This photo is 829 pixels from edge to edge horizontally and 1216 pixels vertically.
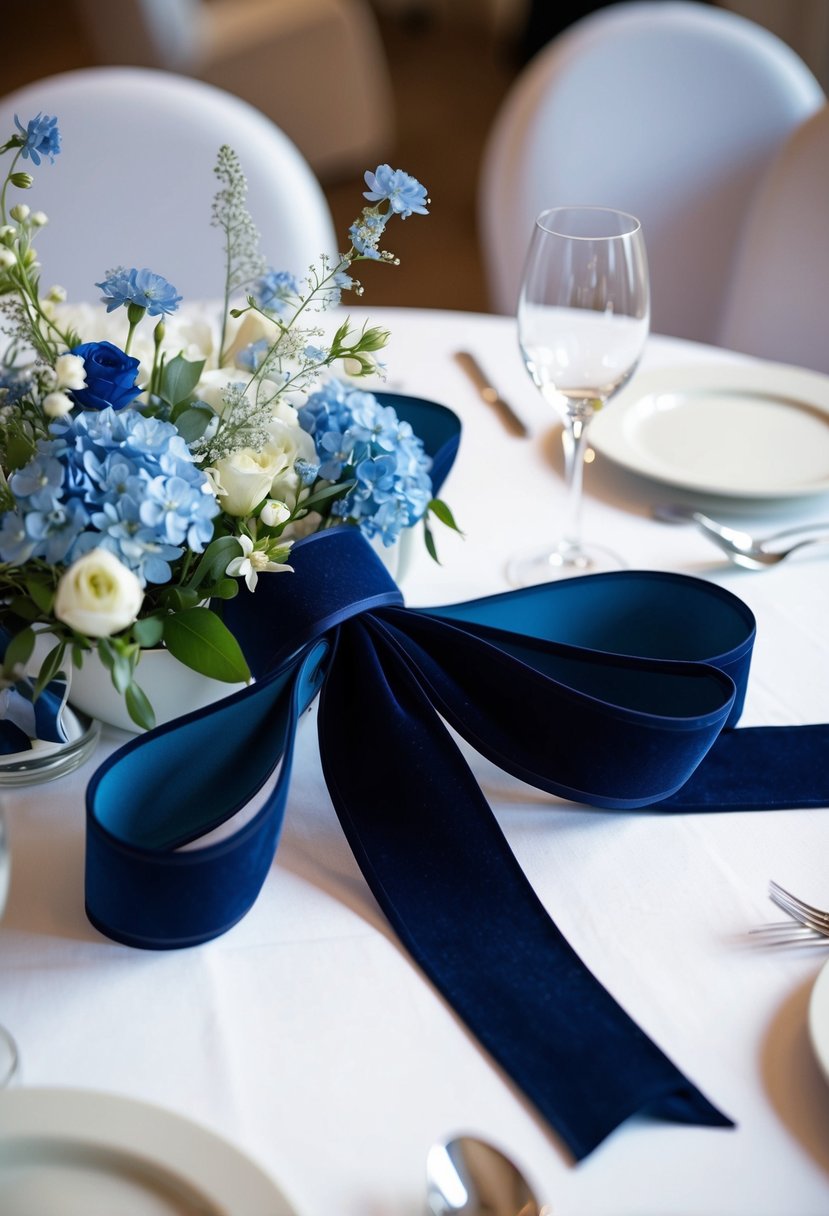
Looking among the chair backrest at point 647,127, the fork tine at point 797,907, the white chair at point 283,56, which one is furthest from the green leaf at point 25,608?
the white chair at point 283,56

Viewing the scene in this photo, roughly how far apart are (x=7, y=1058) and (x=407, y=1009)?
199mm

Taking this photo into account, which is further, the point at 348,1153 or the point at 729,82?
the point at 729,82

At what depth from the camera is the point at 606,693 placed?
0.77m

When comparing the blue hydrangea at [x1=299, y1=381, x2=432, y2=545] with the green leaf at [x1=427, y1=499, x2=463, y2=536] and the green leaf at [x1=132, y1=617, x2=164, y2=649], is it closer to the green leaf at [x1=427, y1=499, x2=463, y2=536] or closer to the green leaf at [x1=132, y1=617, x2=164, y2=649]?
the green leaf at [x1=427, y1=499, x2=463, y2=536]

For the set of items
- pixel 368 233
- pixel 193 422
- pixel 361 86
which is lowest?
pixel 361 86

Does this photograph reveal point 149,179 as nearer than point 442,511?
No

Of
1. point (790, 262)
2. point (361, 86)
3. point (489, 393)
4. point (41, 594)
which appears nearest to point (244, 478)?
point (41, 594)

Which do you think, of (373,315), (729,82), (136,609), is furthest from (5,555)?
(729,82)

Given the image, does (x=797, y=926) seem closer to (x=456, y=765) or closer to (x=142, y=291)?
(x=456, y=765)

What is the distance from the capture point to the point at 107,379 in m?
0.68

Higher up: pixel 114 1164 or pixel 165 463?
pixel 165 463

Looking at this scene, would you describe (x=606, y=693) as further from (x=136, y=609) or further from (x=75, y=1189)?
(x=75, y=1189)

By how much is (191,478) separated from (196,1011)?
283 millimetres

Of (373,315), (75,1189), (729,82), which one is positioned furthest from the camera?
(729,82)
